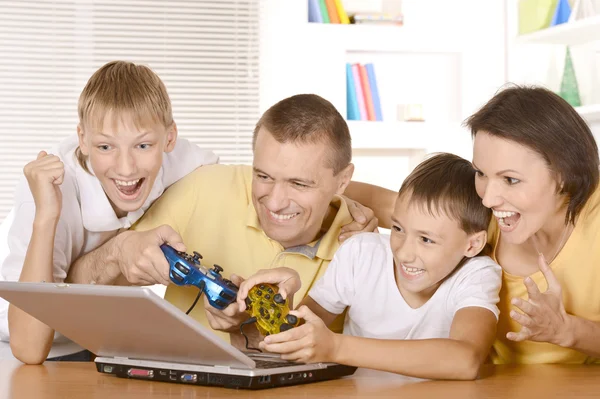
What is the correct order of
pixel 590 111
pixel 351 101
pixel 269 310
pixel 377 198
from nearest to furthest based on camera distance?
pixel 269 310
pixel 377 198
pixel 590 111
pixel 351 101

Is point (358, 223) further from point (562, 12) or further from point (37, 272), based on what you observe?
point (562, 12)

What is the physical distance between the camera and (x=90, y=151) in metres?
1.88

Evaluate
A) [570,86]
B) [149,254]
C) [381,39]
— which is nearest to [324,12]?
[381,39]

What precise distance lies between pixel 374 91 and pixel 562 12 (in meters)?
1.10

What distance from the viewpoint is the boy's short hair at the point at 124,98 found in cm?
186

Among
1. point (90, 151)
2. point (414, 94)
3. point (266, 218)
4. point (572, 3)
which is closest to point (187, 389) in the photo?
point (266, 218)

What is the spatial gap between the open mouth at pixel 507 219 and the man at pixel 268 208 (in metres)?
0.45

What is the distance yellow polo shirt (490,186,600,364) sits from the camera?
1.64 meters

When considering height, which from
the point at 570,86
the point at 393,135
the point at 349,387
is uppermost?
the point at 570,86

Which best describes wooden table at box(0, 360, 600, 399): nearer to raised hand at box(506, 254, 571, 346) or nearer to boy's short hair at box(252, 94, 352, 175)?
raised hand at box(506, 254, 571, 346)

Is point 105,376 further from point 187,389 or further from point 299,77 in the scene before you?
point 299,77

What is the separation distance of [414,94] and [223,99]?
112 cm

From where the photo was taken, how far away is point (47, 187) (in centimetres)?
173

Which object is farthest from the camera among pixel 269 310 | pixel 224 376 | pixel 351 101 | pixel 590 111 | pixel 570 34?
pixel 351 101
